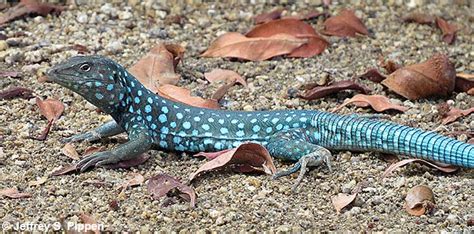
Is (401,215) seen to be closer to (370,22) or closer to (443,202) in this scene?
(443,202)

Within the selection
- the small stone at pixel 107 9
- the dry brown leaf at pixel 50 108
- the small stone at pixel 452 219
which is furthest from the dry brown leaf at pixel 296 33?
the small stone at pixel 452 219

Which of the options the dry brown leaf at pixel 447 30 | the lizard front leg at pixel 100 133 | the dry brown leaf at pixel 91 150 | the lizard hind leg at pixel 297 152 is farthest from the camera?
the dry brown leaf at pixel 447 30

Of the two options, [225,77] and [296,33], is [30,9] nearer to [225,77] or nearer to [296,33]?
[225,77]

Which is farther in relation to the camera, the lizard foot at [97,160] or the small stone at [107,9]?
the small stone at [107,9]

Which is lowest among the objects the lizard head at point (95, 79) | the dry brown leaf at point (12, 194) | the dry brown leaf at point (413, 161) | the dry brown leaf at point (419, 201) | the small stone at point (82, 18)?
the small stone at point (82, 18)

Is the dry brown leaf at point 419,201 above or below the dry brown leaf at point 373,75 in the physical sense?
above

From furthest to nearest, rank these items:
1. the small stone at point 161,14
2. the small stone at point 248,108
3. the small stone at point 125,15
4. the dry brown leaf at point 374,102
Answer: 1. the small stone at point 161,14
2. the small stone at point 125,15
3. the small stone at point 248,108
4. the dry brown leaf at point 374,102

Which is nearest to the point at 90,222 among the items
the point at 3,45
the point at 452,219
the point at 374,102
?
the point at 452,219

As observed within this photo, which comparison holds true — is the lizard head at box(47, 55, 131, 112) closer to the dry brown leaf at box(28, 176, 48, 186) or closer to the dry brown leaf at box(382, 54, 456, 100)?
the dry brown leaf at box(28, 176, 48, 186)

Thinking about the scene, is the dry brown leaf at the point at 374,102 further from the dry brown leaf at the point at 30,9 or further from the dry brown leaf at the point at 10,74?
the dry brown leaf at the point at 30,9
